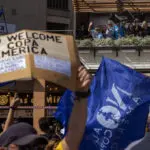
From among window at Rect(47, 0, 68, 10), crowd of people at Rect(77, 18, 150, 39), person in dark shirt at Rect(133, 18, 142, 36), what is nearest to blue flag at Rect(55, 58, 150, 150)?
crowd of people at Rect(77, 18, 150, 39)

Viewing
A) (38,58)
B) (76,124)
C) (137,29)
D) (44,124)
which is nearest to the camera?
(38,58)

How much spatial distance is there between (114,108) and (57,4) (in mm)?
25860

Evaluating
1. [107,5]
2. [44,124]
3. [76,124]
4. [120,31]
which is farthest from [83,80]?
[107,5]

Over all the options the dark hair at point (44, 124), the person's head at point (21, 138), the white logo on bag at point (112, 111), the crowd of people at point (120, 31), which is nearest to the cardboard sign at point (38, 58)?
the person's head at point (21, 138)

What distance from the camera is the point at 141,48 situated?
19.7 meters

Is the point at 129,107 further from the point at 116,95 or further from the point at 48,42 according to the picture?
the point at 48,42

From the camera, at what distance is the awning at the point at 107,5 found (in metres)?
21.8

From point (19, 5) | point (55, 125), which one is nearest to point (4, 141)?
point (55, 125)

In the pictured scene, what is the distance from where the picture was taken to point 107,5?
71.3 feet

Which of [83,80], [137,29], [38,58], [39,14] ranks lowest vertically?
[39,14]

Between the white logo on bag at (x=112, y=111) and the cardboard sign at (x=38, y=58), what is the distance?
255 centimetres

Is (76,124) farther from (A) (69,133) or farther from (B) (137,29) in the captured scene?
(B) (137,29)

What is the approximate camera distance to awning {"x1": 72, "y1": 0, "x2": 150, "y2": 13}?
858 inches

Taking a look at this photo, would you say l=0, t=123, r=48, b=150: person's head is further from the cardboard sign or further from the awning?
the awning
